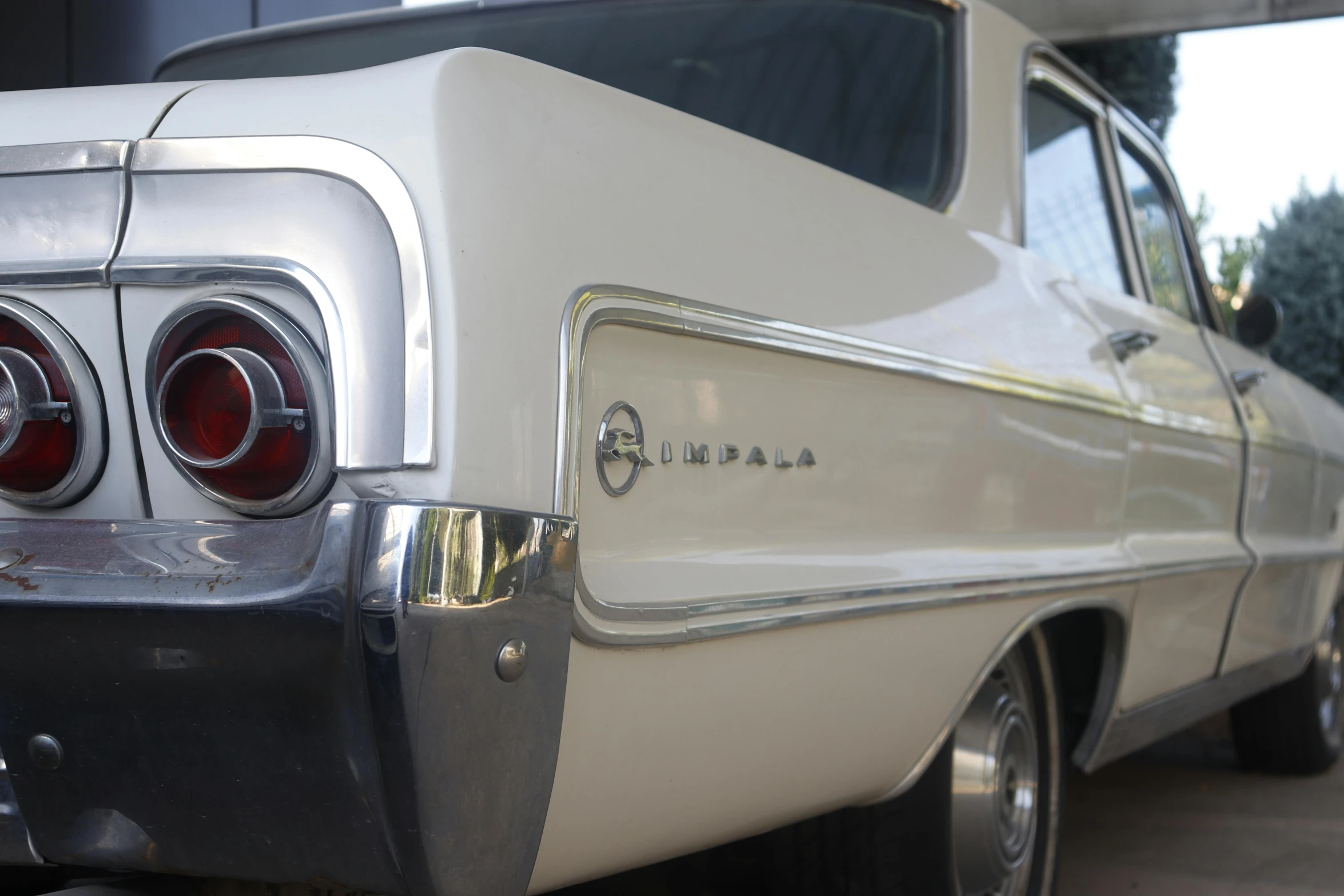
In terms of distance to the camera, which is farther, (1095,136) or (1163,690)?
(1095,136)

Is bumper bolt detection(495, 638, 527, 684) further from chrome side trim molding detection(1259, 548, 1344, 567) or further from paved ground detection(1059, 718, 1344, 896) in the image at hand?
chrome side trim molding detection(1259, 548, 1344, 567)

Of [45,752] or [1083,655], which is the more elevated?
[45,752]

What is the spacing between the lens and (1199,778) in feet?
15.4

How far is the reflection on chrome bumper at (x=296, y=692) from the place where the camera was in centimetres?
112

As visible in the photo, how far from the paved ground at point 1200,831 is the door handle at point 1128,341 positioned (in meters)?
1.44

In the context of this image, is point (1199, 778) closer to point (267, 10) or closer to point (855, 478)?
point (855, 478)

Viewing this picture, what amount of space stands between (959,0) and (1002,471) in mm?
978

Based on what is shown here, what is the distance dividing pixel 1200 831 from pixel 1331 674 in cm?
133

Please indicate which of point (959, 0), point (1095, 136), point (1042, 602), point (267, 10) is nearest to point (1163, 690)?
point (1042, 602)

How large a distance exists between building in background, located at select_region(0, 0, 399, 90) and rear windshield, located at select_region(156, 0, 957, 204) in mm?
5203

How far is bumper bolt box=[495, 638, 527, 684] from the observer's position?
1.17 m

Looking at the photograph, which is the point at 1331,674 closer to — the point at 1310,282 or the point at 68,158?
the point at 68,158

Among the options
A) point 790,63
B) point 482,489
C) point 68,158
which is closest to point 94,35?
point 790,63

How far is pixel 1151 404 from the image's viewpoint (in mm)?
2729
